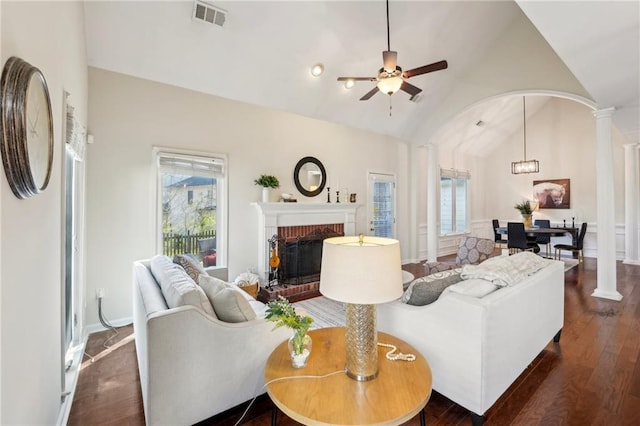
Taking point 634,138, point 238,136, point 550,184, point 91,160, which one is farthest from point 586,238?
point 91,160

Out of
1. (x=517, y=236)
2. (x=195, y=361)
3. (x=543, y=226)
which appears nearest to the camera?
(x=195, y=361)

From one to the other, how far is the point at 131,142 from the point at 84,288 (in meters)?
1.69

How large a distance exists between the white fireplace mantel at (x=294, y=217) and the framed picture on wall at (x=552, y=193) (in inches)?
229

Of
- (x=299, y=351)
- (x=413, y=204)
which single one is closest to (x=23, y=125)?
(x=299, y=351)

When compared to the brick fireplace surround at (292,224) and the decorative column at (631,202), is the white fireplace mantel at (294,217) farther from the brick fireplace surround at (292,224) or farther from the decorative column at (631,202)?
the decorative column at (631,202)

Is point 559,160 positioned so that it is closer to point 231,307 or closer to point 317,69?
point 317,69

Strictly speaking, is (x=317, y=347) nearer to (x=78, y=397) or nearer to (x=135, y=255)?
(x=78, y=397)

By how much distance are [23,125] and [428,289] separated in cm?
221

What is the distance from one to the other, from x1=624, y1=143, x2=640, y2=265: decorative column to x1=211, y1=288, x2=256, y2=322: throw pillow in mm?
8327

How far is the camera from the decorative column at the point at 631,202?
237 inches

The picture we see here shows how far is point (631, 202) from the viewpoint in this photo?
20.1 feet

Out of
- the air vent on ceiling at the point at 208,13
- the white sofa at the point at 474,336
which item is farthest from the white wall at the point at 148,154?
the white sofa at the point at 474,336

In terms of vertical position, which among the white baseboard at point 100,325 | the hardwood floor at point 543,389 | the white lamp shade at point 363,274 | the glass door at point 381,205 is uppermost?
the glass door at point 381,205

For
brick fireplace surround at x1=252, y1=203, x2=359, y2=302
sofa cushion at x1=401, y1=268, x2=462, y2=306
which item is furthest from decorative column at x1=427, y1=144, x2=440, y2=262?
sofa cushion at x1=401, y1=268, x2=462, y2=306
